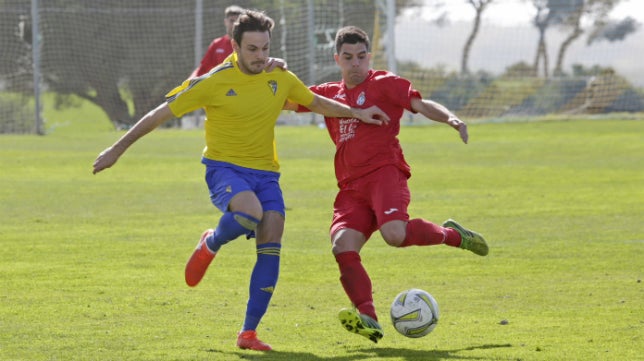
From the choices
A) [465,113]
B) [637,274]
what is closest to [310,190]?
[637,274]

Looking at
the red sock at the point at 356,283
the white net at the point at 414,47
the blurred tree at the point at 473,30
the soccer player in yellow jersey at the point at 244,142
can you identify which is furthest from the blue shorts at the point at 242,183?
the blurred tree at the point at 473,30

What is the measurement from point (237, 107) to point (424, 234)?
5.02 feet

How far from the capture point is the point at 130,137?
23.5 feet

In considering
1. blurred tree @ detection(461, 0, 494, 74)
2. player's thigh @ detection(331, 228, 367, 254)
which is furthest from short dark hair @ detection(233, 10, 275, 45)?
blurred tree @ detection(461, 0, 494, 74)

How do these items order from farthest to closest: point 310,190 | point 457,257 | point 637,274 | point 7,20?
1. point 7,20
2. point 310,190
3. point 457,257
4. point 637,274

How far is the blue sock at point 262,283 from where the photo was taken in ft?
23.5

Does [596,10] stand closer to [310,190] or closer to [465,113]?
[465,113]

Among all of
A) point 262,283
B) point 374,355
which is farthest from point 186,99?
point 374,355

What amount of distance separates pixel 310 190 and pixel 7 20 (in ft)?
59.3

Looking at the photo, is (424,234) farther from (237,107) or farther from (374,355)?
(237,107)

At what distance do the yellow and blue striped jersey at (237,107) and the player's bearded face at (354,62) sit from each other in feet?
1.77

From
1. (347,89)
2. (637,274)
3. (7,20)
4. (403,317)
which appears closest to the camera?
(403,317)

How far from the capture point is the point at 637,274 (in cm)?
996

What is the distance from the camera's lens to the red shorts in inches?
305
